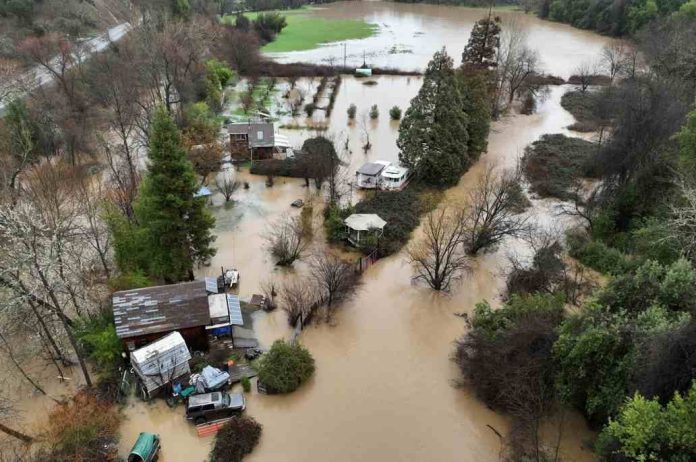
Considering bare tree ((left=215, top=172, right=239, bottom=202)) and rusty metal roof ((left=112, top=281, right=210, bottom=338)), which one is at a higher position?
rusty metal roof ((left=112, top=281, right=210, bottom=338))

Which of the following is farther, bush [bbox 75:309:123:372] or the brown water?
the brown water

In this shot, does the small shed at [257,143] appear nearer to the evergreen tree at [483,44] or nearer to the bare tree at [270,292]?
the bare tree at [270,292]

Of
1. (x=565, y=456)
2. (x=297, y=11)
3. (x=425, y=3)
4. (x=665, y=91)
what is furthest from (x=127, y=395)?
(x=425, y=3)

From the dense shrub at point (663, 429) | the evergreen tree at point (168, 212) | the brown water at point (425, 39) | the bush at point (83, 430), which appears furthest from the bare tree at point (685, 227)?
the brown water at point (425, 39)

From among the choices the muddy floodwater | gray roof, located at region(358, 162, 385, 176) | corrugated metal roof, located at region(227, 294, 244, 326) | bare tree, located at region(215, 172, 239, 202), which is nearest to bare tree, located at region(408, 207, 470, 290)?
the muddy floodwater

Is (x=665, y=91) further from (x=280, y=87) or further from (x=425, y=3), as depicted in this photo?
(x=425, y=3)

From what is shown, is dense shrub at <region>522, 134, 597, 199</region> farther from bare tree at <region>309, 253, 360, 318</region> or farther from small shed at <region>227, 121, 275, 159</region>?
small shed at <region>227, 121, 275, 159</region>

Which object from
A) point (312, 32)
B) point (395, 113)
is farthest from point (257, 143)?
point (312, 32)
